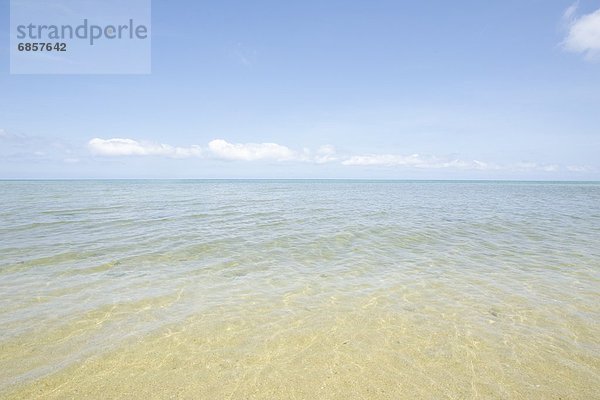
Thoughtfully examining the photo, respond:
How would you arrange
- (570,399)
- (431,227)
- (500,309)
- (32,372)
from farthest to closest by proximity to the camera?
(431,227) → (500,309) → (32,372) → (570,399)

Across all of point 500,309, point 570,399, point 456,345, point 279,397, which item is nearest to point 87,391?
point 279,397

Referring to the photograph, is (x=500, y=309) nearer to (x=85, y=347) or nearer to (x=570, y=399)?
(x=570, y=399)

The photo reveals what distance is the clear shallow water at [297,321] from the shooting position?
14.3 ft

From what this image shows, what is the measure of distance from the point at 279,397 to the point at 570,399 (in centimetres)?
371

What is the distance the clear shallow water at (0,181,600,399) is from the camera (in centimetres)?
436

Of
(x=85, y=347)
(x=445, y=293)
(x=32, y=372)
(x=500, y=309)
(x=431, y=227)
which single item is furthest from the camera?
(x=431, y=227)

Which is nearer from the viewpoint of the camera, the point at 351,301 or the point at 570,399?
the point at 570,399

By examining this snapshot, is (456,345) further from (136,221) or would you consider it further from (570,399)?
(136,221)

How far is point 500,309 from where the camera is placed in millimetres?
6793

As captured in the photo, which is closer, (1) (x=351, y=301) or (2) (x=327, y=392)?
(2) (x=327, y=392)

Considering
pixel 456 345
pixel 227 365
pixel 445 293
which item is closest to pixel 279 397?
pixel 227 365

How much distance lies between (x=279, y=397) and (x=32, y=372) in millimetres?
3546

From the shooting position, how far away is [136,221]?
61.9ft

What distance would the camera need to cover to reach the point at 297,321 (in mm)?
6207
